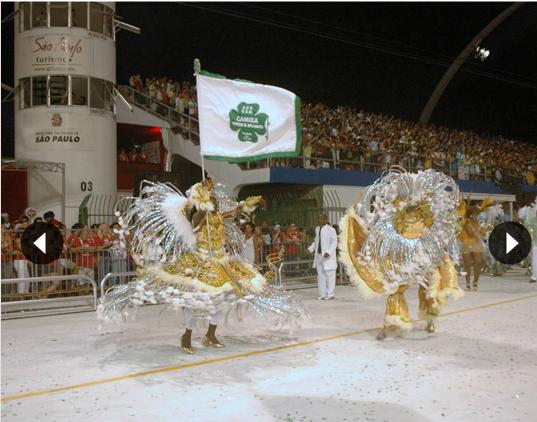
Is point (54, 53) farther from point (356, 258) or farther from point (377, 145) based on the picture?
point (356, 258)

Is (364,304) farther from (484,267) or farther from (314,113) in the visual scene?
(314,113)

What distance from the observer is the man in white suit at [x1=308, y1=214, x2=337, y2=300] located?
13.4 meters

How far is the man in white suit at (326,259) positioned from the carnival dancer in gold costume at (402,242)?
5.03 metres

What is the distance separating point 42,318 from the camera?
1107 centimetres

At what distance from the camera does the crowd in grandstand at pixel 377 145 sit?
71.0 feet

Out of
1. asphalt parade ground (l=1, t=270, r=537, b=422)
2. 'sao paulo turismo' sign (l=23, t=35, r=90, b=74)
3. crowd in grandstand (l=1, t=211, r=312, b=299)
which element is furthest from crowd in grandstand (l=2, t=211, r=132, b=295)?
'sao paulo turismo' sign (l=23, t=35, r=90, b=74)

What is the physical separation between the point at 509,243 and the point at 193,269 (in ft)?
46.9

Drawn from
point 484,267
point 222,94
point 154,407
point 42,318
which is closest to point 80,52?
point 42,318

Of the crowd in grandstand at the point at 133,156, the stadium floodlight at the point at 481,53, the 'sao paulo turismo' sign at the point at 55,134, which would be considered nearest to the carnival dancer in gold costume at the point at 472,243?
the 'sao paulo turismo' sign at the point at 55,134

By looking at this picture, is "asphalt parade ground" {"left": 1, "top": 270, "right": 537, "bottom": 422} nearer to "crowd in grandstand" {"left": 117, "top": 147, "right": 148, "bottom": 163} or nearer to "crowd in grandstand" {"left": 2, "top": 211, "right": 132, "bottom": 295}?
"crowd in grandstand" {"left": 2, "top": 211, "right": 132, "bottom": 295}

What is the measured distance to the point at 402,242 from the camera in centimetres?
800

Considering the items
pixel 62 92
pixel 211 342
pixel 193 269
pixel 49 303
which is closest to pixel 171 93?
pixel 62 92

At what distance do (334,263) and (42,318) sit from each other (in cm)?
604

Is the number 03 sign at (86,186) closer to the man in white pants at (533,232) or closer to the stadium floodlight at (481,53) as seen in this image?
the man in white pants at (533,232)
